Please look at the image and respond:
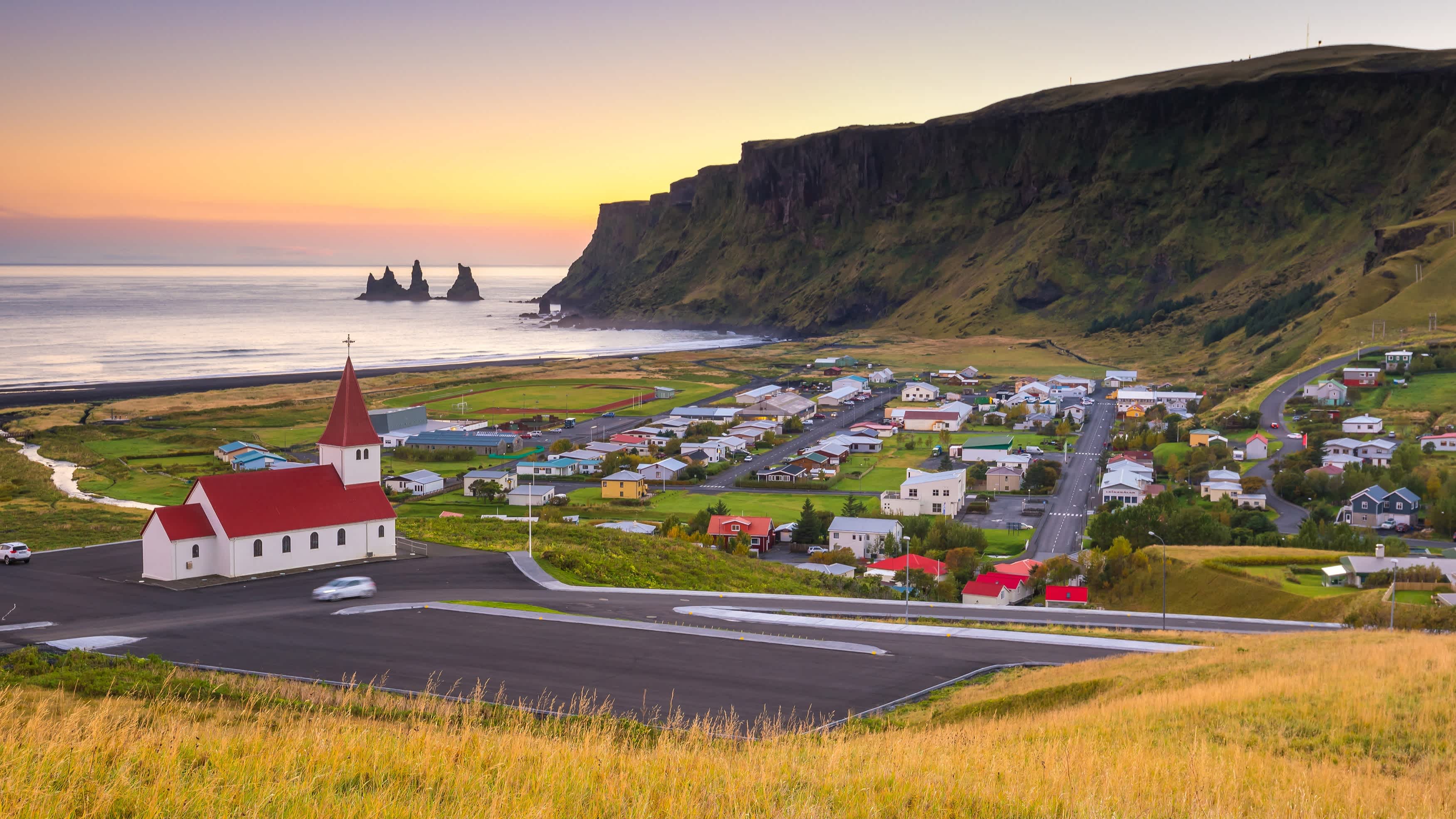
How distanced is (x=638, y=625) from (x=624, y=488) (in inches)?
1502

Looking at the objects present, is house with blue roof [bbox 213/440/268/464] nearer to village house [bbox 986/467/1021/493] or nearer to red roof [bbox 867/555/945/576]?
red roof [bbox 867/555/945/576]

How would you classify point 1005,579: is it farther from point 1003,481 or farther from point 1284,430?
point 1284,430

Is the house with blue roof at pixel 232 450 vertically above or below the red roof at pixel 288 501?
below

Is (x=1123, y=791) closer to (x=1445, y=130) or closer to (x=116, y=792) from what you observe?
(x=116, y=792)

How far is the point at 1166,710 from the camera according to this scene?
1179 cm

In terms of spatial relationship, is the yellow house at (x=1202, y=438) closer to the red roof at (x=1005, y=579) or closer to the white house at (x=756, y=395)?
the red roof at (x=1005, y=579)

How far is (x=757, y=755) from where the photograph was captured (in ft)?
26.4

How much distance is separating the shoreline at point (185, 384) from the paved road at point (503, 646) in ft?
246

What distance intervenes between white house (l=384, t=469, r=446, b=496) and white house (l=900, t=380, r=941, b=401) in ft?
164

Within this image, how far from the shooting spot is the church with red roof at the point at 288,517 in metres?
25.0

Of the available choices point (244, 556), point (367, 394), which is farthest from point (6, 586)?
point (367, 394)

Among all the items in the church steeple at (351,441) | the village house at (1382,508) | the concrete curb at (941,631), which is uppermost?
the church steeple at (351,441)

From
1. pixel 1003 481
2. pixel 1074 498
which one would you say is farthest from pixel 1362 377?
pixel 1003 481

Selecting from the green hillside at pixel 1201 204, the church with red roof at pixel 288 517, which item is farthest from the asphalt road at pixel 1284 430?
the church with red roof at pixel 288 517
